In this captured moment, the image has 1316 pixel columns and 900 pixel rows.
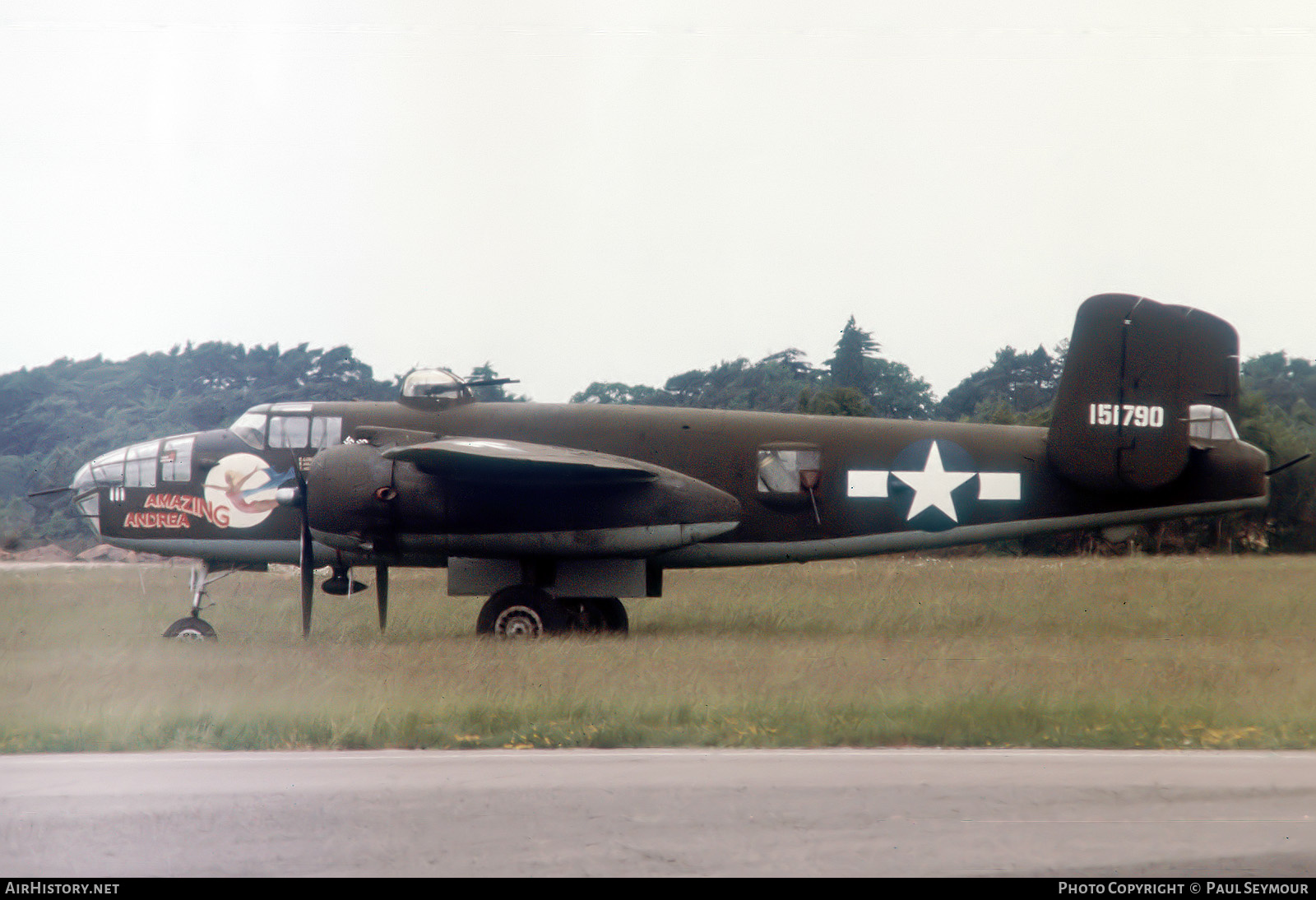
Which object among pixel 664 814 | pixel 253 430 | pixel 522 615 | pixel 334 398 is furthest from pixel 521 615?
pixel 334 398

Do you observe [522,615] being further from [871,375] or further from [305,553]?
[871,375]

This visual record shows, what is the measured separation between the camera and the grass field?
1017cm

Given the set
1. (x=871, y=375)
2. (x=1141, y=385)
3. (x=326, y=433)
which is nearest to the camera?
(x=1141, y=385)

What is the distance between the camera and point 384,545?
17.3 metres

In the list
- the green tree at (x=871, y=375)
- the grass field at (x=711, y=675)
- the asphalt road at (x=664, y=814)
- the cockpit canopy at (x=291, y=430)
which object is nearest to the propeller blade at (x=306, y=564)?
the grass field at (x=711, y=675)

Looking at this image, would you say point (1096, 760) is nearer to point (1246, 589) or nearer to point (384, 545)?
point (384, 545)

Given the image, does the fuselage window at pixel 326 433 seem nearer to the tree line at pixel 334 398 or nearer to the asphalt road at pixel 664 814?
the asphalt road at pixel 664 814

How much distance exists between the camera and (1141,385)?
59.4 feet

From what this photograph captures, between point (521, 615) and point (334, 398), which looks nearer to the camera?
point (521, 615)

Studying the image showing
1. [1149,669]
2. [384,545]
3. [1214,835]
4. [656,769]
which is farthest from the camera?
[384,545]

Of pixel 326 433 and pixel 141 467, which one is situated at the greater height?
pixel 326 433

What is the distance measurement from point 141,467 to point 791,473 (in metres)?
10.3
